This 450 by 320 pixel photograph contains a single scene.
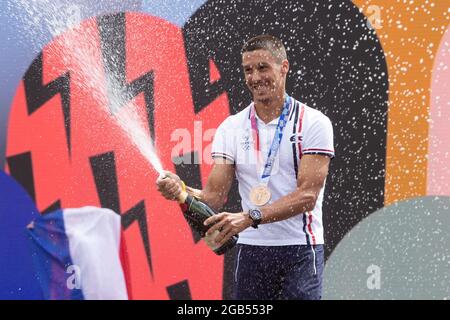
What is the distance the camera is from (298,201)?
3.21 metres

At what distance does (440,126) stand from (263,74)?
1453 mm

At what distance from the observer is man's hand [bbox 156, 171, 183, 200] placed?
2.98 m

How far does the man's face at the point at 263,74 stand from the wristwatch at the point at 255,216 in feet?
1.99

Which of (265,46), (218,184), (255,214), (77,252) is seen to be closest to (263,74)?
(265,46)

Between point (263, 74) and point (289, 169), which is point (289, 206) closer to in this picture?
point (289, 169)

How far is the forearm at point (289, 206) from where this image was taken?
3172mm

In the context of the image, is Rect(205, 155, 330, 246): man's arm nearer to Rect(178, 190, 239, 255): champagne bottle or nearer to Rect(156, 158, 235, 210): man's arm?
Rect(178, 190, 239, 255): champagne bottle

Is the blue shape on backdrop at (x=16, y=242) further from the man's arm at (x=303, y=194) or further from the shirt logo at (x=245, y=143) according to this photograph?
the man's arm at (x=303, y=194)

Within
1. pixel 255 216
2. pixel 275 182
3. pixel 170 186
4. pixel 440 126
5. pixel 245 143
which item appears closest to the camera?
pixel 170 186

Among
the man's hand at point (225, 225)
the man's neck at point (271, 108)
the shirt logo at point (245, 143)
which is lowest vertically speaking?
the man's hand at point (225, 225)


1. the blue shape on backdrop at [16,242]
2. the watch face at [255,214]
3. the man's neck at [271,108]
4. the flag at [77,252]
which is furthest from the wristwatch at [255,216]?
the blue shape on backdrop at [16,242]

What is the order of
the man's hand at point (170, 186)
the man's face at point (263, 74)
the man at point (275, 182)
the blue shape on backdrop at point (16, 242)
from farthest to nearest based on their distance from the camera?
the blue shape on backdrop at point (16, 242), the man's face at point (263, 74), the man at point (275, 182), the man's hand at point (170, 186)

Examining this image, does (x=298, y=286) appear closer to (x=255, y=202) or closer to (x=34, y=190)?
(x=255, y=202)
